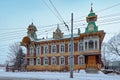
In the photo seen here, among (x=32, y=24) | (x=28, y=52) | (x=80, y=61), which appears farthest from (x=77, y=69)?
(x=32, y=24)

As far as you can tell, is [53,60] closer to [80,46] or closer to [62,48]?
[62,48]

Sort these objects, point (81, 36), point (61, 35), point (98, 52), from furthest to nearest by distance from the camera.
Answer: point (61, 35), point (81, 36), point (98, 52)

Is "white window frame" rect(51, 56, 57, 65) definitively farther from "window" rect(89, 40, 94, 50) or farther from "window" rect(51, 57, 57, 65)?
"window" rect(89, 40, 94, 50)

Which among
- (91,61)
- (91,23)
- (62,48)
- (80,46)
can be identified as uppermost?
(91,23)

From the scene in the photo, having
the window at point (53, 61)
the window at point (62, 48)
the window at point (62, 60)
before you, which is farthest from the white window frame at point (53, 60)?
the window at point (62, 48)

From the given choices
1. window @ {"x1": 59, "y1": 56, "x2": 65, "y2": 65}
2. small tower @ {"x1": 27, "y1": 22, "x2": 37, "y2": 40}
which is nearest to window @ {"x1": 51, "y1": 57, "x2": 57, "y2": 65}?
window @ {"x1": 59, "y1": 56, "x2": 65, "y2": 65}

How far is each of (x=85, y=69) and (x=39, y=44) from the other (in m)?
14.8

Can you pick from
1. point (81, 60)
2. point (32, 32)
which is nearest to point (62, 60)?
point (81, 60)

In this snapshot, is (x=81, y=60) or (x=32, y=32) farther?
(x=32, y=32)

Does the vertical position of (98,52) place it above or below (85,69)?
above

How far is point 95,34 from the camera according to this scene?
44312 mm

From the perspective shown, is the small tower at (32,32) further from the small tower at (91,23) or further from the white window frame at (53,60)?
the small tower at (91,23)

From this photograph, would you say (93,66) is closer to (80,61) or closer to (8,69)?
(80,61)

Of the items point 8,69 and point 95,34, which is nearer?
point 95,34
